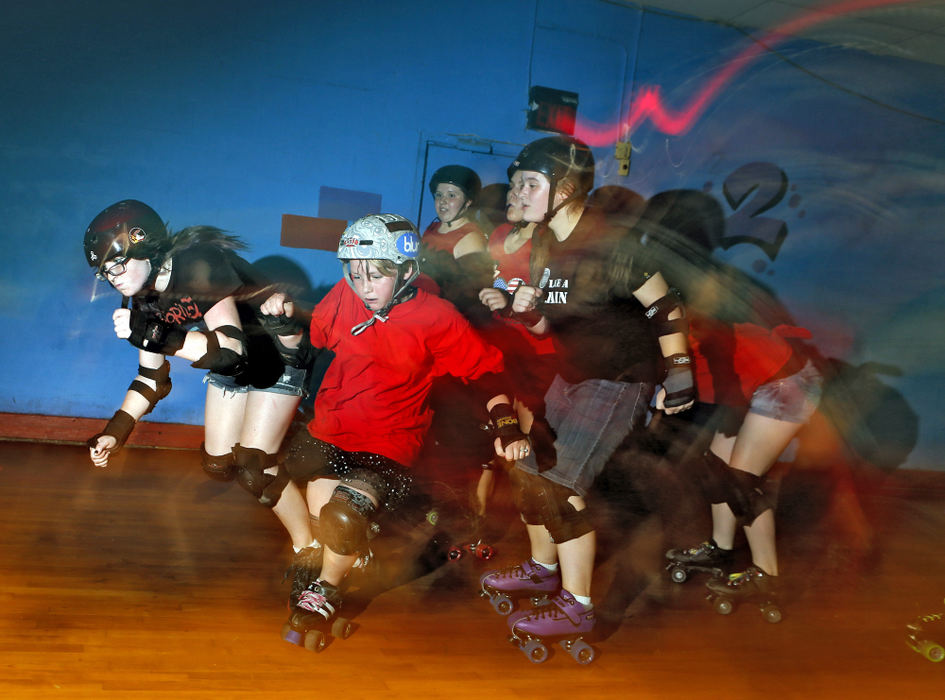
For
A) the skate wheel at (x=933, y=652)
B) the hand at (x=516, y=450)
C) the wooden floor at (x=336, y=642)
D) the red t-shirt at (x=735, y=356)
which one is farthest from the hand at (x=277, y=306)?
the skate wheel at (x=933, y=652)

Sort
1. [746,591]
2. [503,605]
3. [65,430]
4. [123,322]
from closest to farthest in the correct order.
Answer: [123,322], [503,605], [746,591], [65,430]

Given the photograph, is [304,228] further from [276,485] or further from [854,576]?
[854,576]

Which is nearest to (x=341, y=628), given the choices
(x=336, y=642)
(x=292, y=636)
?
(x=336, y=642)

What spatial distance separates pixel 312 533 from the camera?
9.99ft

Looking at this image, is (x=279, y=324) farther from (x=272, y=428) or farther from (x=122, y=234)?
(x=122, y=234)

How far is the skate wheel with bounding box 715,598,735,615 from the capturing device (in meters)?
3.10

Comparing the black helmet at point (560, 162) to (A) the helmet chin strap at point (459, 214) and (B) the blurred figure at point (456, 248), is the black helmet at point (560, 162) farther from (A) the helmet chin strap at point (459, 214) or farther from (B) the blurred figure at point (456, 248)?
(A) the helmet chin strap at point (459, 214)

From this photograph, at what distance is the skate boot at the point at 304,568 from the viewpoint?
275 cm

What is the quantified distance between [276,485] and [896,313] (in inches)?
202

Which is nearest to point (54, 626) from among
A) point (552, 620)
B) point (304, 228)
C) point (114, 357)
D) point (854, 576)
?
point (552, 620)

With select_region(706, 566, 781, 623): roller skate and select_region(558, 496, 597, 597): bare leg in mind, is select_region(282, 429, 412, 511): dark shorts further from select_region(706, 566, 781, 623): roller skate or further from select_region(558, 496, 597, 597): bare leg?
select_region(706, 566, 781, 623): roller skate

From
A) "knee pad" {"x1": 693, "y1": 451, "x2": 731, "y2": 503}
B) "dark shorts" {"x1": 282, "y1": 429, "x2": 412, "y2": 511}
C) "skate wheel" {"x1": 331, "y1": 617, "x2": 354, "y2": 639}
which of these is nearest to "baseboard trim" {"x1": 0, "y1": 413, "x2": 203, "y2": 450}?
"dark shorts" {"x1": 282, "y1": 429, "x2": 412, "y2": 511}

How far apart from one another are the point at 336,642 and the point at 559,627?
754 mm

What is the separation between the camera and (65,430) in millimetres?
4625
